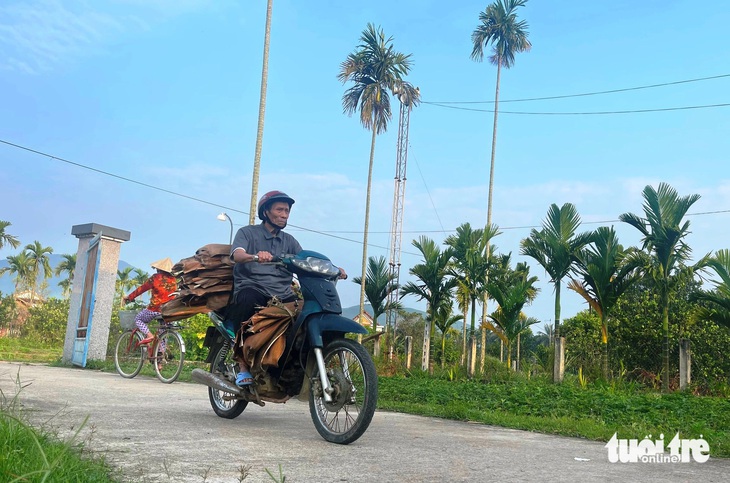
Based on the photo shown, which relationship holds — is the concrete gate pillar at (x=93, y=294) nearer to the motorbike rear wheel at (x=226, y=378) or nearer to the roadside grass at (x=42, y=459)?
the motorbike rear wheel at (x=226, y=378)

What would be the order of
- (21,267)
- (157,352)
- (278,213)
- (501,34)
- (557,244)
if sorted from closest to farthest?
(278,213) → (157,352) → (557,244) → (501,34) → (21,267)

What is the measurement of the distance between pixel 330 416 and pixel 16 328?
37166 millimetres

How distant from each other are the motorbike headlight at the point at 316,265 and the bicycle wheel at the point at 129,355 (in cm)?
650

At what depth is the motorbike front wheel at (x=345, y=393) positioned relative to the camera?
4406 mm

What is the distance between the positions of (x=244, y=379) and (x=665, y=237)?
11.6 metres

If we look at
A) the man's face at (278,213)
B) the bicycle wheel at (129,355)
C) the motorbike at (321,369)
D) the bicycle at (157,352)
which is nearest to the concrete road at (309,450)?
the motorbike at (321,369)

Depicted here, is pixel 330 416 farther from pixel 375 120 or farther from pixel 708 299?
pixel 375 120


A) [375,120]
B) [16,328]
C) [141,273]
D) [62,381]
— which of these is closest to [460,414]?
[62,381]

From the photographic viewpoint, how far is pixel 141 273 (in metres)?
74.8

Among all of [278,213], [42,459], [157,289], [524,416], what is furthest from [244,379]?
[157,289]

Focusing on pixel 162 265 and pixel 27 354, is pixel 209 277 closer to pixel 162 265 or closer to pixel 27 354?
pixel 162 265

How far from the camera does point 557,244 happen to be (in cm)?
1597

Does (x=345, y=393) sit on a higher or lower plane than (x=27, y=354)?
higher

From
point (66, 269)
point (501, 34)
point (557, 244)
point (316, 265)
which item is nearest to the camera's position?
point (316, 265)
